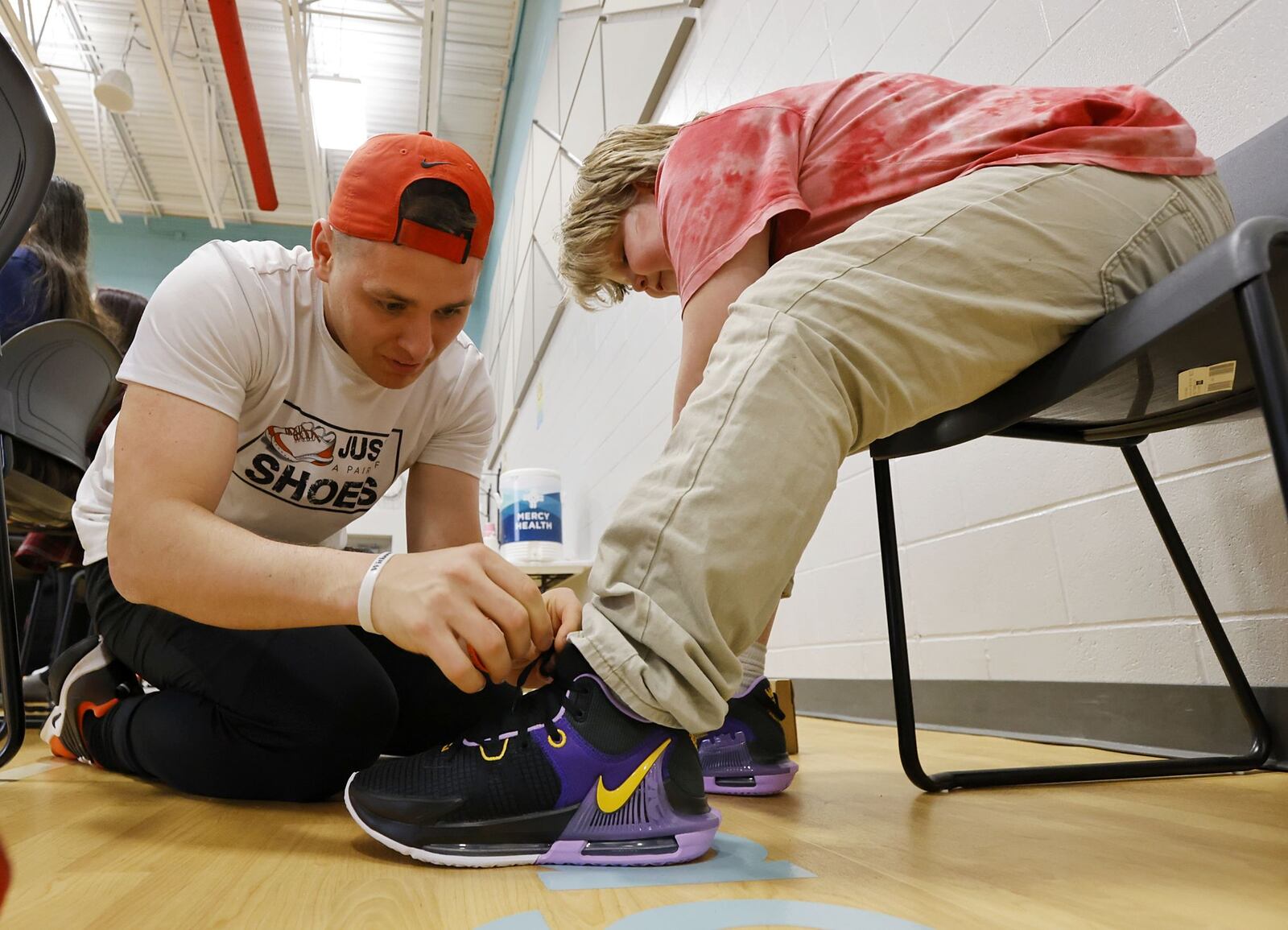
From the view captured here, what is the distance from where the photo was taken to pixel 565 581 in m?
3.79

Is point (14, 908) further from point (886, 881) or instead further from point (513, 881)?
point (886, 881)

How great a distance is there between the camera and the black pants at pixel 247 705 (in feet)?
3.53

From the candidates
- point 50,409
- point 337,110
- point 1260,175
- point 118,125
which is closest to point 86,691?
point 50,409

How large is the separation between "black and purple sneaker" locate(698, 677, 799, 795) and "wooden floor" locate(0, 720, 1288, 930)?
0.03 m

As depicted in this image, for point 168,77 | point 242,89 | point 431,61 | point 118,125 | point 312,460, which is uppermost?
point 118,125

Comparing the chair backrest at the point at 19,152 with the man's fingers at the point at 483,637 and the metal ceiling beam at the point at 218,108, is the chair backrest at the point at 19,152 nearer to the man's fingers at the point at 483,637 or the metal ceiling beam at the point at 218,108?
the man's fingers at the point at 483,637

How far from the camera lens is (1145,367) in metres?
0.75

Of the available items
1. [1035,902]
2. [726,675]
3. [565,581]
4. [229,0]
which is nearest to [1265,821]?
[1035,902]

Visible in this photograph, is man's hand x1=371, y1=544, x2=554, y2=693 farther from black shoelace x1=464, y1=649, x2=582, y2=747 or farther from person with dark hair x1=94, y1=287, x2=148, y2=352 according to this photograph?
person with dark hair x1=94, y1=287, x2=148, y2=352

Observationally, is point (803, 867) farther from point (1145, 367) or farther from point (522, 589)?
point (1145, 367)

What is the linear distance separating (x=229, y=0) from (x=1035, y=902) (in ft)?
16.8

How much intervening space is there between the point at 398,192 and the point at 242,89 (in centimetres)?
474

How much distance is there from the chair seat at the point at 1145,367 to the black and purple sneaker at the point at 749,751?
0.38 metres

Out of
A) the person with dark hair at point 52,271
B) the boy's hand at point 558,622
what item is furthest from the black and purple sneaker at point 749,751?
the person with dark hair at point 52,271
